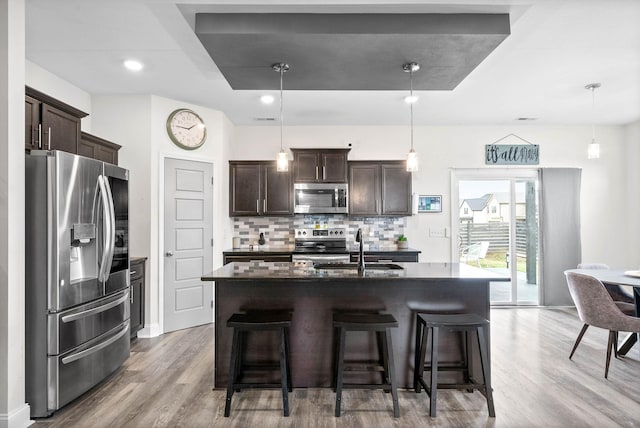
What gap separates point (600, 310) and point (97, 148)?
4983 millimetres

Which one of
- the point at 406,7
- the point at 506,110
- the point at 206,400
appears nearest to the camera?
the point at 406,7

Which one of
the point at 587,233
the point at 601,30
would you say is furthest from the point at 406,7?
the point at 587,233

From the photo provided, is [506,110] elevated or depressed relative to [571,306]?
elevated

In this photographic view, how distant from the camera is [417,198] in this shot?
5586 millimetres

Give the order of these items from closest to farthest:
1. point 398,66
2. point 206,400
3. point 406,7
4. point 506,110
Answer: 1. point 406,7
2. point 206,400
3. point 398,66
4. point 506,110

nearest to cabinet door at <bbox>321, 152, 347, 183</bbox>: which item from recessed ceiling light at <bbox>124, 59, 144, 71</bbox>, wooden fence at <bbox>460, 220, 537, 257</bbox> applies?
wooden fence at <bbox>460, 220, 537, 257</bbox>

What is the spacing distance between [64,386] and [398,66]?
344 centimetres

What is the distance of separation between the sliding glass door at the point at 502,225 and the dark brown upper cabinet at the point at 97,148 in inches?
183

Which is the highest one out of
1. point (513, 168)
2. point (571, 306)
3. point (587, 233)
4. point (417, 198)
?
point (513, 168)

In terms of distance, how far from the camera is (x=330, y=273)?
2826 mm

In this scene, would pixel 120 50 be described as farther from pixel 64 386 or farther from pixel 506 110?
pixel 506 110

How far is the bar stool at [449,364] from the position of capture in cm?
247

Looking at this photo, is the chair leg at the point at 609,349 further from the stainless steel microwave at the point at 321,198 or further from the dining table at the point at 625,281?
the stainless steel microwave at the point at 321,198

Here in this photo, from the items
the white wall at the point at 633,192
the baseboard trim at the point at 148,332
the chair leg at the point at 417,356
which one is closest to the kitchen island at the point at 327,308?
the chair leg at the point at 417,356
